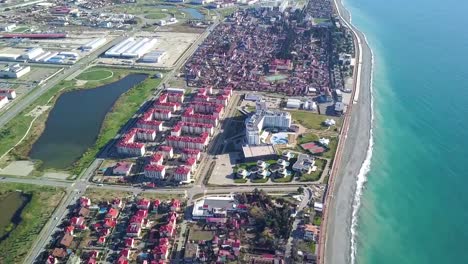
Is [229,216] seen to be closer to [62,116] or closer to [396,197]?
[396,197]

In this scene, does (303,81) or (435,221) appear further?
(303,81)

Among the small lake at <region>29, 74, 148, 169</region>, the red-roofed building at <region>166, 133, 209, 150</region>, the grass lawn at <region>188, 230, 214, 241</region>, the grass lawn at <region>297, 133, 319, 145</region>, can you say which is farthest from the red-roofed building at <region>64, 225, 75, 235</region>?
the grass lawn at <region>297, 133, 319, 145</region>

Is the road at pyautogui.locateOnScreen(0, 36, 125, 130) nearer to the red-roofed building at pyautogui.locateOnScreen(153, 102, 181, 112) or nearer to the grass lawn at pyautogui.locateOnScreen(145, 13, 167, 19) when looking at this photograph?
the red-roofed building at pyautogui.locateOnScreen(153, 102, 181, 112)

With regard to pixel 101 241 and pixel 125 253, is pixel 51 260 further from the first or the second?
pixel 125 253

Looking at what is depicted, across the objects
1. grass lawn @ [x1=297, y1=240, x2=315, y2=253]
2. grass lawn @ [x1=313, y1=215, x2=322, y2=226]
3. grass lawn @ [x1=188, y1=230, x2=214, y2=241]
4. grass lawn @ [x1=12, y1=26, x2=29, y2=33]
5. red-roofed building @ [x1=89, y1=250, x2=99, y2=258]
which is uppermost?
grass lawn @ [x1=12, y1=26, x2=29, y2=33]

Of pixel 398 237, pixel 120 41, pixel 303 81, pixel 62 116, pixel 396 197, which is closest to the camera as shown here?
pixel 398 237

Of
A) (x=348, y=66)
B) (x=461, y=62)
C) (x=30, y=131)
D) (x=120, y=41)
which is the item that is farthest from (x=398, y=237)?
(x=120, y=41)
